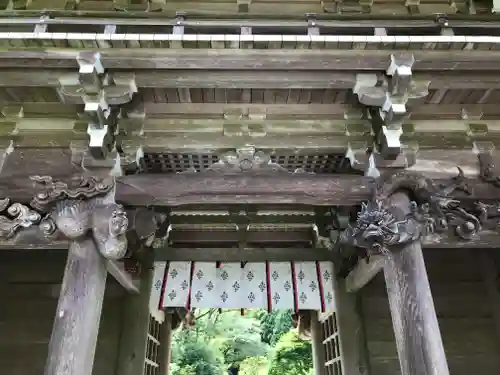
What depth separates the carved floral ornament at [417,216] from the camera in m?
4.30

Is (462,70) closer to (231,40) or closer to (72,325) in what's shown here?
(231,40)

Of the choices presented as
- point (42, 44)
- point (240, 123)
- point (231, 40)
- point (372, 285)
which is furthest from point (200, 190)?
point (372, 285)

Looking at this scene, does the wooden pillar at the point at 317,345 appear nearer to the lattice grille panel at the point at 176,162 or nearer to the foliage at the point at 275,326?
the lattice grille panel at the point at 176,162

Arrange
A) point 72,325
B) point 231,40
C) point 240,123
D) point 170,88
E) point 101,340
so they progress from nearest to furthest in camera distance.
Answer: point 72,325, point 231,40, point 170,88, point 240,123, point 101,340

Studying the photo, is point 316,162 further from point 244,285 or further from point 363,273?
point 244,285

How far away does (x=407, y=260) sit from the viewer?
4.33 meters

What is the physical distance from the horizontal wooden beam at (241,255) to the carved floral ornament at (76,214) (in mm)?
2363

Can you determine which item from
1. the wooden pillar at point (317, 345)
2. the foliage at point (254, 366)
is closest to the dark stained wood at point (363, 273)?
the wooden pillar at point (317, 345)

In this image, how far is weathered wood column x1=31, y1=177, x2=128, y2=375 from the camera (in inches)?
156

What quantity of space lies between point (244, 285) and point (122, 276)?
1.85 m

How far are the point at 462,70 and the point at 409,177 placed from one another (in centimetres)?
126

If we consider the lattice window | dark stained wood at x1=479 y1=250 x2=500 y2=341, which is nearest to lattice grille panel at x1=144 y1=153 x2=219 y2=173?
the lattice window

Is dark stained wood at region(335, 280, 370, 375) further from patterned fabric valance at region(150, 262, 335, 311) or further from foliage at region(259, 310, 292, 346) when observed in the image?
foliage at region(259, 310, 292, 346)

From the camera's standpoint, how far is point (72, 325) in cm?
399
